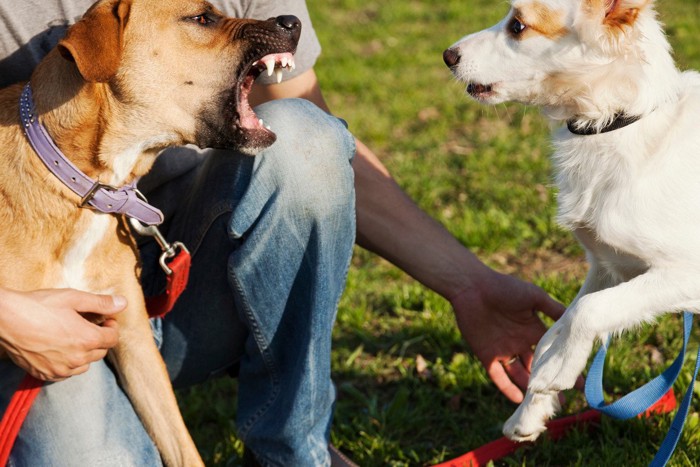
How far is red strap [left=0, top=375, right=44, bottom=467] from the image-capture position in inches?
97.4

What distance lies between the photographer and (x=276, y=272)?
107 inches

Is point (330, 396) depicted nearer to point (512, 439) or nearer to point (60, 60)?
point (512, 439)

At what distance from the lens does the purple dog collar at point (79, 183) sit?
2492 mm

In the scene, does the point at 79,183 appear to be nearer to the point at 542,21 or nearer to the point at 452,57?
the point at 452,57

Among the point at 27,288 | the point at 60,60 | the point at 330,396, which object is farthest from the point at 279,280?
the point at 60,60

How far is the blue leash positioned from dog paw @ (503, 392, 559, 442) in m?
0.14

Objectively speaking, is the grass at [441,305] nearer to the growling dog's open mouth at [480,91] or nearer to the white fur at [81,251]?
the growling dog's open mouth at [480,91]

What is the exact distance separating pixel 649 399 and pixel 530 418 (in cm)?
37

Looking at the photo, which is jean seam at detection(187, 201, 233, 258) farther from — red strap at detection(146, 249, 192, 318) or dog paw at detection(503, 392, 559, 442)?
dog paw at detection(503, 392, 559, 442)

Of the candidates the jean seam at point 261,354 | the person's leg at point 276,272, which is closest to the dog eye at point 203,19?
the person's leg at point 276,272

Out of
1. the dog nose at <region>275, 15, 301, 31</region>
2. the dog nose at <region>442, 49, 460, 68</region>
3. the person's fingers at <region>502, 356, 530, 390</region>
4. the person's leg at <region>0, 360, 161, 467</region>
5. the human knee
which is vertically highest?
the dog nose at <region>275, 15, 301, 31</region>

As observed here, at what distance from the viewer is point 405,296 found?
4039 millimetres

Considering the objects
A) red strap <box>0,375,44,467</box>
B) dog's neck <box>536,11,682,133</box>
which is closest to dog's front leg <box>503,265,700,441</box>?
dog's neck <box>536,11,682,133</box>

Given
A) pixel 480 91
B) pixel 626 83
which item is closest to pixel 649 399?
pixel 626 83
